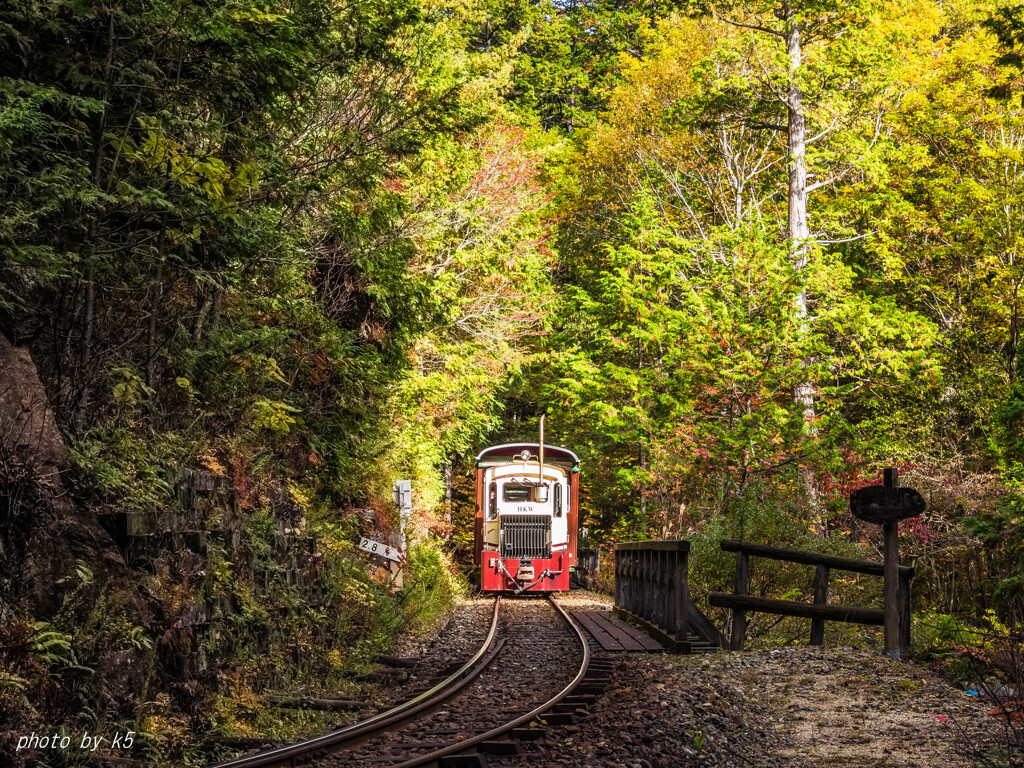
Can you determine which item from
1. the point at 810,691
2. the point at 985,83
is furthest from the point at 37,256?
the point at 985,83

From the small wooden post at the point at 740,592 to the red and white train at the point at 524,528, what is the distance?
10142 mm

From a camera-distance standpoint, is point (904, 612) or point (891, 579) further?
point (904, 612)

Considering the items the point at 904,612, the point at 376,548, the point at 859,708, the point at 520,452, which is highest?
the point at 520,452

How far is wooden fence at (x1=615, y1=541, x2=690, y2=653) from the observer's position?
12695 mm

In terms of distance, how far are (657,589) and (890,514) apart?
14.7ft

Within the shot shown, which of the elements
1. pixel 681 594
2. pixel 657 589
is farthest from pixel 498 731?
pixel 657 589

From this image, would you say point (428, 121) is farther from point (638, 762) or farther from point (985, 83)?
point (985, 83)

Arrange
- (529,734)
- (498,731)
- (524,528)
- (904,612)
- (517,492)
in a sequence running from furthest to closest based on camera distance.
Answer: (517,492) → (524,528) → (904,612) → (529,734) → (498,731)

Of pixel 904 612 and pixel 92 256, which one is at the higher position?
pixel 92 256

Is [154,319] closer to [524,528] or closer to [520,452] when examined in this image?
[524,528]

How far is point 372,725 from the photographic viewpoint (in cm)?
818

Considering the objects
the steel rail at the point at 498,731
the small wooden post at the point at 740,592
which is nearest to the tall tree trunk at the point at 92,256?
the steel rail at the point at 498,731

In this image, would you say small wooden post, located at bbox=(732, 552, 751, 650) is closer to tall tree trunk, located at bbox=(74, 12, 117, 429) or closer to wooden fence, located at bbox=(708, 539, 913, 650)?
wooden fence, located at bbox=(708, 539, 913, 650)

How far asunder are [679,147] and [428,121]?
1799cm
